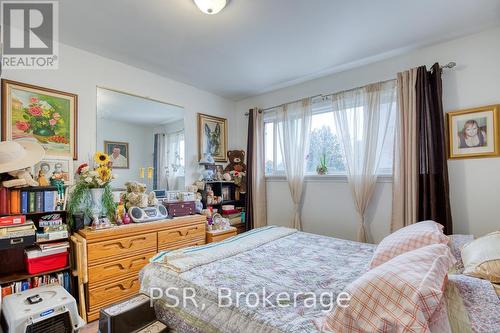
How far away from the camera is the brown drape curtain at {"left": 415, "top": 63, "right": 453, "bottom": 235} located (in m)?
2.24

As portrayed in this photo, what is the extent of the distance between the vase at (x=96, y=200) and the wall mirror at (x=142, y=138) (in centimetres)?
36

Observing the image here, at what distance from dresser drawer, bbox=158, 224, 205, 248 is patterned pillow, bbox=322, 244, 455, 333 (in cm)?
202

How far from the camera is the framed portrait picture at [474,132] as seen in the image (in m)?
2.14

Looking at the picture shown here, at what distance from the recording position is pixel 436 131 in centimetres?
230

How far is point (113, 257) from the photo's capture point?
2201 mm

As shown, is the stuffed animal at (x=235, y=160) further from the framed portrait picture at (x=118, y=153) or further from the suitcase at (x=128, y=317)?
the suitcase at (x=128, y=317)

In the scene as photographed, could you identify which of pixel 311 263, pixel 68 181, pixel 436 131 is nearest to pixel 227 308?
pixel 311 263

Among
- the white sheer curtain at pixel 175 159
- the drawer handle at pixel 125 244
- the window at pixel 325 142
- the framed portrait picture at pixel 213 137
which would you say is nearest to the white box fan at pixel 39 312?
the drawer handle at pixel 125 244

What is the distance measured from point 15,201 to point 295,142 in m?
2.90

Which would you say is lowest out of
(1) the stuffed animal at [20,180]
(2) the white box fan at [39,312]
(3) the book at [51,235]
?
(2) the white box fan at [39,312]

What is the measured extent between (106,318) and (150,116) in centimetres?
230

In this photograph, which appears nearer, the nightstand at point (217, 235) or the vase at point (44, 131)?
the vase at point (44, 131)

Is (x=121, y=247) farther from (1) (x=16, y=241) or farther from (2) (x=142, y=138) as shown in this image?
(2) (x=142, y=138)

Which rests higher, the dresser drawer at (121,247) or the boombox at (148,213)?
the boombox at (148,213)
